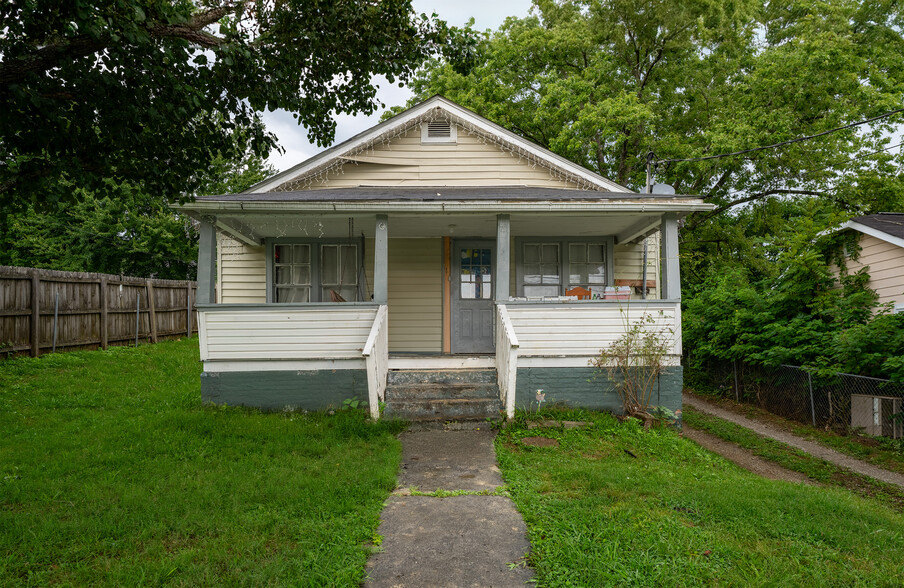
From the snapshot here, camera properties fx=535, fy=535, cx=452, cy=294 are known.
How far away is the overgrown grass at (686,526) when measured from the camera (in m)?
3.25

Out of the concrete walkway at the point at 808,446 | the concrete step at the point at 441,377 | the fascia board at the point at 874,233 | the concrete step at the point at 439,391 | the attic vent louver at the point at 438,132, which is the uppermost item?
the attic vent louver at the point at 438,132

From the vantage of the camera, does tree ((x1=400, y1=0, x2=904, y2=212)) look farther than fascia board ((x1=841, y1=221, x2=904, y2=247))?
Yes

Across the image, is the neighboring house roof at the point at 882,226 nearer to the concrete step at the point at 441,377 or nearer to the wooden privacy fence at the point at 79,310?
the concrete step at the point at 441,377

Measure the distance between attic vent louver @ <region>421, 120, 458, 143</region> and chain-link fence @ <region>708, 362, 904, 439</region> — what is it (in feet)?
23.5

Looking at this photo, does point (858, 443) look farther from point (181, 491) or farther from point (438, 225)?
point (181, 491)

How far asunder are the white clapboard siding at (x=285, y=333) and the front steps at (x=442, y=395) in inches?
32.3

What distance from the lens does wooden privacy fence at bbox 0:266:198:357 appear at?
32.4 feet

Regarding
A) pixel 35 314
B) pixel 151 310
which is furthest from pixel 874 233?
pixel 151 310

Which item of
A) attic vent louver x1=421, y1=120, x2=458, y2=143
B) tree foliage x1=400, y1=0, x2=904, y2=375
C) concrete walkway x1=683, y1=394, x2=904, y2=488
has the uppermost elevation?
tree foliage x1=400, y1=0, x2=904, y2=375

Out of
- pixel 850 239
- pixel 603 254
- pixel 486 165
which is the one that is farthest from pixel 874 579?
pixel 850 239

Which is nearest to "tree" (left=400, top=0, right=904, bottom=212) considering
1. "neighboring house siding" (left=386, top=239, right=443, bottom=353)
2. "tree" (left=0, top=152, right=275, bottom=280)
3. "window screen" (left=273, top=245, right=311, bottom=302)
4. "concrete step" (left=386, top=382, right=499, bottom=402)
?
"neighboring house siding" (left=386, top=239, right=443, bottom=353)

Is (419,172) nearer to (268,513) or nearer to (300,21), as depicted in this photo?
(300,21)

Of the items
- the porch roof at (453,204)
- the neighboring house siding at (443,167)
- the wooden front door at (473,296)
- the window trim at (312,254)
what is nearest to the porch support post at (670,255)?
the porch roof at (453,204)

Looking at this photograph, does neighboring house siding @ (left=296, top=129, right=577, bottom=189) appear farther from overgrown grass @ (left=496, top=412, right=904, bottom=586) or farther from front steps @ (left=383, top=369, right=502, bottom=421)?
overgrown grass @ (left=496, top=412, right=904, bottom=586)
